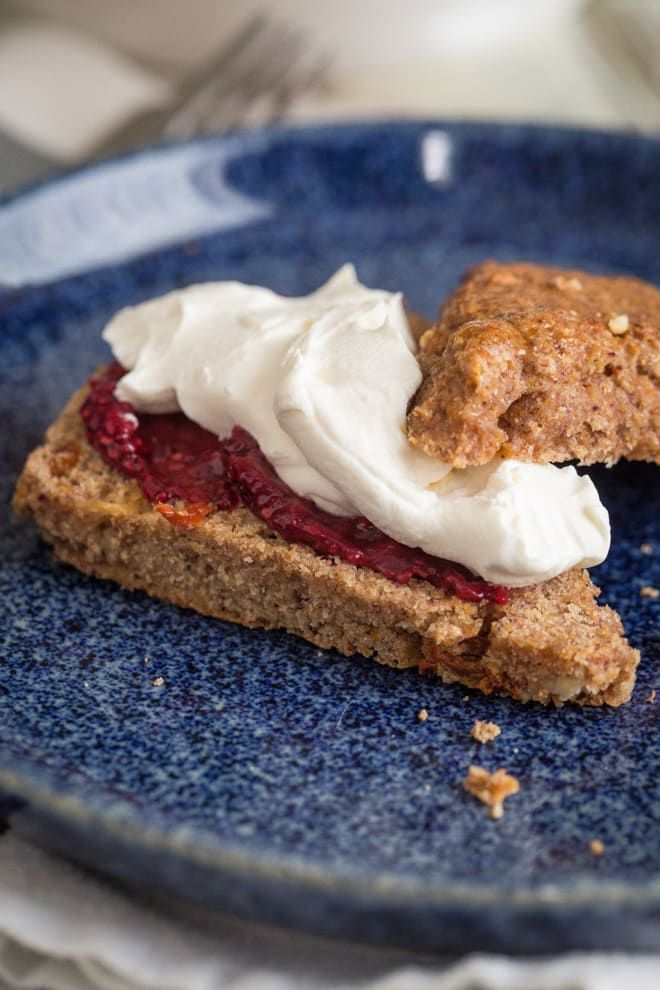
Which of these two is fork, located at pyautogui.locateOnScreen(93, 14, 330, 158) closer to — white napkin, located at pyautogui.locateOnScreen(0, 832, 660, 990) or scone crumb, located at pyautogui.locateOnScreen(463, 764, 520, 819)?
scone crumb, located at pyautogui.locateOnScreen(463, 764, 520, 819)

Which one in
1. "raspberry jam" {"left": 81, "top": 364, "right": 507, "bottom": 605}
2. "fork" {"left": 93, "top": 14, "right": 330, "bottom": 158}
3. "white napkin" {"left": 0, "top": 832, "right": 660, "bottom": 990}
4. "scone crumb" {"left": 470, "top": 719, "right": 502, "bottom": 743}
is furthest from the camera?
"fork" {"left": 93, "top": 14, "right": 330, "bottom": 158}

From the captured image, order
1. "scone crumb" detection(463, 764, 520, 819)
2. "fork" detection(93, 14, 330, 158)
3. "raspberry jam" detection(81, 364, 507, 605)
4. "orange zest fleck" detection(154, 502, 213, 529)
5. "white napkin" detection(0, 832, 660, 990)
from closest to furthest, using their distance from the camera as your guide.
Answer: "white napkin" detection(0, 832, 660, 990) < "scone crumb" detection(463, 764, 520, 819) < "raspberry jam" detection(81, 364, 507, 605) < "orange zest fleck" detection(154, 502, 213, 529) < "fork" detection(93, 14, 330, 158)

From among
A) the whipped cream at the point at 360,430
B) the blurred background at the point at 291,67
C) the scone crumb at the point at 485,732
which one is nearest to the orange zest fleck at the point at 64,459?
the whipped cream at the point at 360,430

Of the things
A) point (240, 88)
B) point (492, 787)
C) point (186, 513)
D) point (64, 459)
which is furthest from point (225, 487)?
point (240, 88)

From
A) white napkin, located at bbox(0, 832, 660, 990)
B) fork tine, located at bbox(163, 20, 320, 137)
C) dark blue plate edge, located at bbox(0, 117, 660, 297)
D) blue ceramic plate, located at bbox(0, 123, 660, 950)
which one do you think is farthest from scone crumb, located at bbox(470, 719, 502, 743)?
fork tine, located at bbox(163, 20, 320, 137)

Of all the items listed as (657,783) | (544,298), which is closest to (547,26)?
(544,298)

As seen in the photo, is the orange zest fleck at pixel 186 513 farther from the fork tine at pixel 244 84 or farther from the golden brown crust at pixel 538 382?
the fork tine at pixel 244 84
